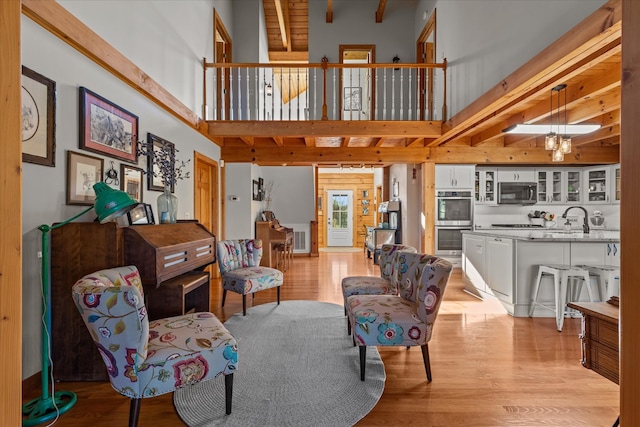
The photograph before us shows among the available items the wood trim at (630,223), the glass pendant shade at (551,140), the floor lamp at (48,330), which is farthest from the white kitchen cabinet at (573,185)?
the floor lamp at (48,330)

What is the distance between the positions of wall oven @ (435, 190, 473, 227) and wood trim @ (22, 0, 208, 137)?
4674 mm

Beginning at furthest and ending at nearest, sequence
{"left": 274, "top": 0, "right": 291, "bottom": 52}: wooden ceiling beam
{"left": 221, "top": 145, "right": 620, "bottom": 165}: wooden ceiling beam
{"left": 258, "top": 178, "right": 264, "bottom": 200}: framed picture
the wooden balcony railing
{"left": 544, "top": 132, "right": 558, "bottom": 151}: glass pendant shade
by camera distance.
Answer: {"left": 258, "top": 178, "right": 264, "bottom": 200}: framed picture
{"left": 274, "top": 0, "right": 291, "bottom": 52}: wooden ceiling beam
{"left": 221, "top": 145, "right": 620, "bottom": 165}: wooden ceiling beam
the wooden balcony railing
{"left": 544, "top": 132, "right": 558, "bottom": 151}: glass pendant shade

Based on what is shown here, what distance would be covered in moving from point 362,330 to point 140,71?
3.02 m

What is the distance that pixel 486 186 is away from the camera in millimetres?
6391

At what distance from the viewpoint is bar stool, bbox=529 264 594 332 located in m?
3.22

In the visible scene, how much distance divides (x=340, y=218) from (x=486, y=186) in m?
5.46

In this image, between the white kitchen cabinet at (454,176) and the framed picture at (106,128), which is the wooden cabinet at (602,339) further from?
the white kitchen cabinet at (454,176)

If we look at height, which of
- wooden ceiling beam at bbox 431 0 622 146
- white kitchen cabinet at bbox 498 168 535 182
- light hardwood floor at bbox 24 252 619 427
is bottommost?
light hardwood floor at bbox 24 252 619 427

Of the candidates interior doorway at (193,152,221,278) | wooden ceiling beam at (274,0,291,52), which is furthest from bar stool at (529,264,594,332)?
wooden ceiling beam at (274,0,291,52)

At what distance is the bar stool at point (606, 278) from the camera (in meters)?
3.21

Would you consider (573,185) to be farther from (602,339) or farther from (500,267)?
(602,339)

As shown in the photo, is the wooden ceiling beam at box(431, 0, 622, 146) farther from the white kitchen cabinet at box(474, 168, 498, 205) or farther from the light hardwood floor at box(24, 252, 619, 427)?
the white kitchen cabinet at box(474, 168, 498, 205)

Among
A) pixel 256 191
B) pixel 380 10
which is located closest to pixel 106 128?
pixel 256 191

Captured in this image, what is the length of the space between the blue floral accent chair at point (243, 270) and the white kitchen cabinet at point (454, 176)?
12.3 feet
